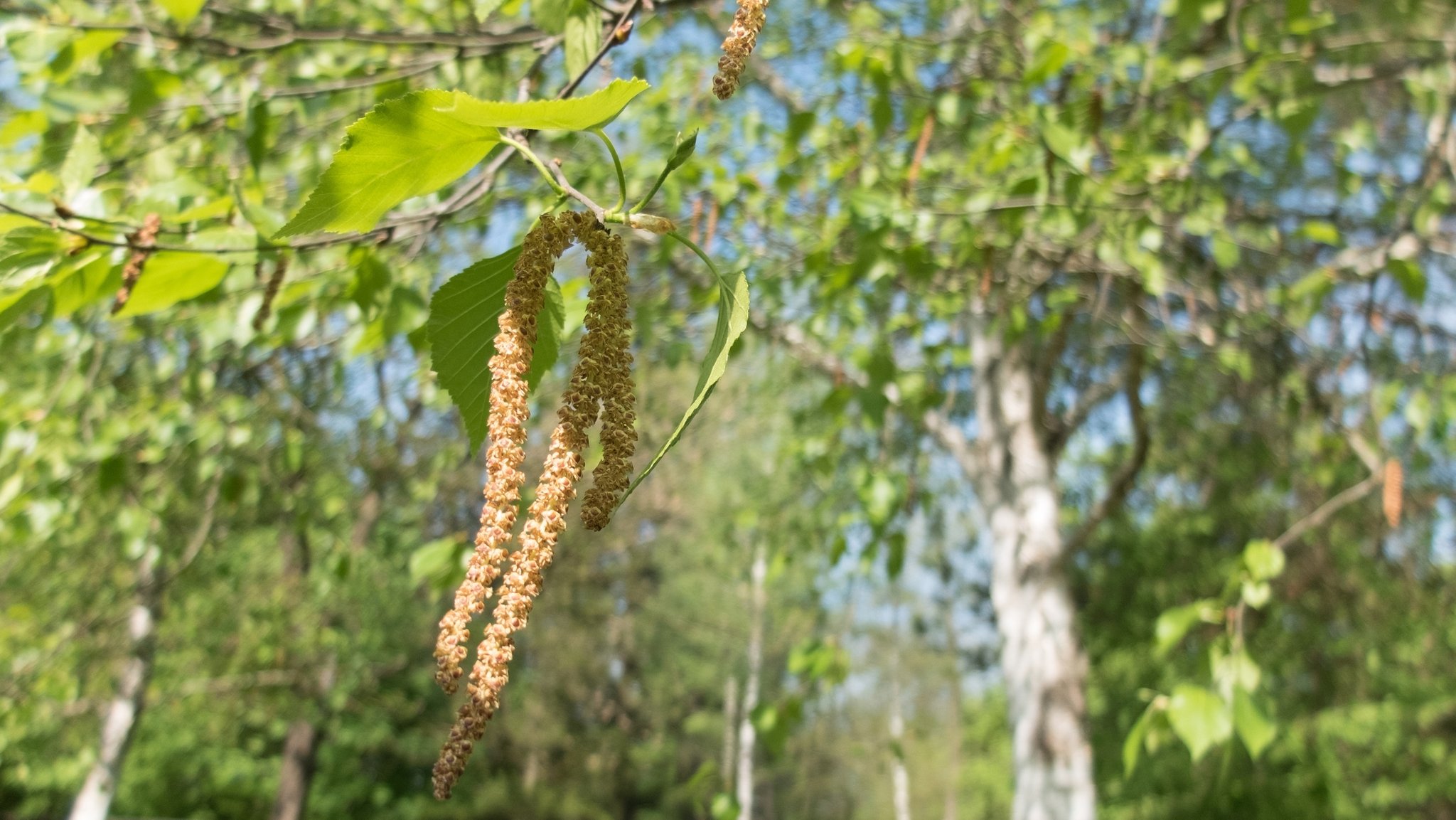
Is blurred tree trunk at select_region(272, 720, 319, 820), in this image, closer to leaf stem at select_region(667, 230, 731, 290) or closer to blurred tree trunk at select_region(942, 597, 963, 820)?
leaf stem at select_region(667, 230, 731, 290)

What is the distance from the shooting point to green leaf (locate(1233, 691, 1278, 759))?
209 cm

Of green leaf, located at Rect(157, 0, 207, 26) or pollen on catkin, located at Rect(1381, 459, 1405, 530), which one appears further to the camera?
pollen on catkin, located at Rect(1381, 459, 1405, 530)

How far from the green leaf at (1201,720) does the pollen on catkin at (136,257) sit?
2.03 meters

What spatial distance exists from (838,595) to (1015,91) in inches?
142

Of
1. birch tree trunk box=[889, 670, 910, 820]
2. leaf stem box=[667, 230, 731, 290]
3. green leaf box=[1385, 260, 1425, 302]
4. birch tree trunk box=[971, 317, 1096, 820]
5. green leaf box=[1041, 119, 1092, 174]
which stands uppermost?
leaf stem box=[667, 230, 731, 290]

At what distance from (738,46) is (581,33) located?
636 mm

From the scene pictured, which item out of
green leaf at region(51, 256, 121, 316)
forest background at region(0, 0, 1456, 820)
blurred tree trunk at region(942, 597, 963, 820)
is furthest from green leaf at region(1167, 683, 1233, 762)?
blurred tree trunk at region(942, 597, 963, 820)

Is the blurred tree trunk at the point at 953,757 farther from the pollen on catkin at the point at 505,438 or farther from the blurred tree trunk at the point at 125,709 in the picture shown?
the pollen on catkin at the point at 505,438

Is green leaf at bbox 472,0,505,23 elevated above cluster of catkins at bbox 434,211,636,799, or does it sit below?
above

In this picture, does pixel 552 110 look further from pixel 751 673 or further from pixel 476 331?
pixel 751 673

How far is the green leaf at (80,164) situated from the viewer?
134 cm

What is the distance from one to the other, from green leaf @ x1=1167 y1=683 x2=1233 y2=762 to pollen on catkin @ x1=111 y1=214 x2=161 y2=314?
79.7 inches

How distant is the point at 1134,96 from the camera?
143 inches

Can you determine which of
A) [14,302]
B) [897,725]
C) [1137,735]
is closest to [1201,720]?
[1137,735]
